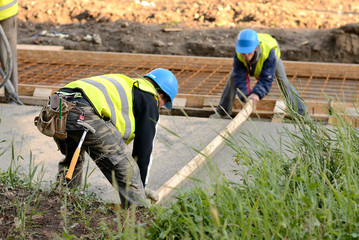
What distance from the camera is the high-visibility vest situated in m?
6.02

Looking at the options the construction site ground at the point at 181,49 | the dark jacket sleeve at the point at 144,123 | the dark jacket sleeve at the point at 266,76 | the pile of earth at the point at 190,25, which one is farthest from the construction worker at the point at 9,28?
the pile of earth at the point at 190,25

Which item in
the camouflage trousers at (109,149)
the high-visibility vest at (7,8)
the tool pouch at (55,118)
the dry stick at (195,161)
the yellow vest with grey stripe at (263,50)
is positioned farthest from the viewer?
the high-visibility vest at (7,8)

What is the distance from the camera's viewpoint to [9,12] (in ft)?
20.1

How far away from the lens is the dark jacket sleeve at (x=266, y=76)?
5801 millimetres

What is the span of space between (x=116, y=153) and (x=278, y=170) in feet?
4.53

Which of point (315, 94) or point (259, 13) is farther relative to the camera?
point (259, 13)

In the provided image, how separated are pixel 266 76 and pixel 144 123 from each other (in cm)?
258

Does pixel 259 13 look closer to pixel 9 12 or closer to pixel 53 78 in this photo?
pixel 53 78

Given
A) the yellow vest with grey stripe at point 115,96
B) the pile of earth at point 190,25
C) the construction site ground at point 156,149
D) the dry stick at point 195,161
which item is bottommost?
the pile of earth at point 190,25

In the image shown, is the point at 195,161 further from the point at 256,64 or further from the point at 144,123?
the point at 256,64

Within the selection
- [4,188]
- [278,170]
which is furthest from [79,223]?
[278,170]

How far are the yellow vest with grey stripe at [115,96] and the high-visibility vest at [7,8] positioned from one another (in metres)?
2.90

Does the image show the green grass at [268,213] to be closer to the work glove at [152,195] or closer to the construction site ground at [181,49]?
the work glove at [152,195]

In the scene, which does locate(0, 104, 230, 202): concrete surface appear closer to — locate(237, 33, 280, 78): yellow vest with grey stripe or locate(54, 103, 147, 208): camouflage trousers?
locate(54, 103, 147, 208): camouflage trousers
